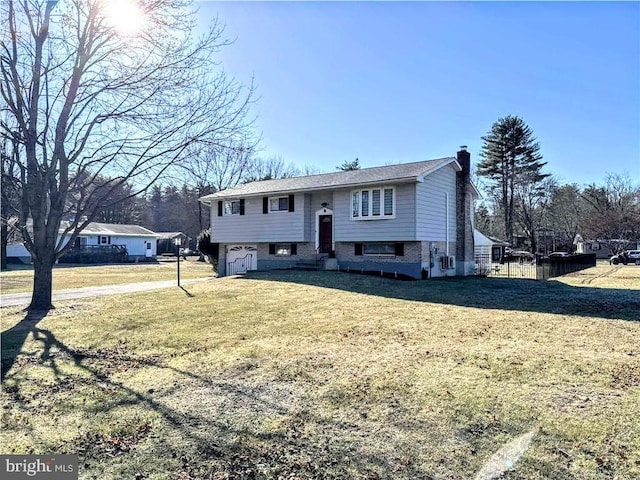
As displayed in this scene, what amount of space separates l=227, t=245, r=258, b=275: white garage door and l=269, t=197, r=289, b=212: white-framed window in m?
2.96

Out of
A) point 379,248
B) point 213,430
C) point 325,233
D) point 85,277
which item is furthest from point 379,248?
point 213,430

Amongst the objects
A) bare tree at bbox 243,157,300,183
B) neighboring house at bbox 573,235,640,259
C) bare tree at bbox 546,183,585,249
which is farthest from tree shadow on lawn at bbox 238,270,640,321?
bare tree at bbox 546,183,585,249

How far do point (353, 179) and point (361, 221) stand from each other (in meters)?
2.30

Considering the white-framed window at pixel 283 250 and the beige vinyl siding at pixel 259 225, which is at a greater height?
the beige vinyl siding at pixel 259 225

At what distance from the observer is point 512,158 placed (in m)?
49.4

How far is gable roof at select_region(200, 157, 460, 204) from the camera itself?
19150 millimetres

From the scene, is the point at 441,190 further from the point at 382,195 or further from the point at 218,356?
the point at 218,356

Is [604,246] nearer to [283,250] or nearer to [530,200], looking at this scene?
[530,200]

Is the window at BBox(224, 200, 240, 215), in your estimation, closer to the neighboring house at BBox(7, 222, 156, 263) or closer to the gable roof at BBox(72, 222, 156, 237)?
the neighboring house at BBox(7, 222, 156, 263)

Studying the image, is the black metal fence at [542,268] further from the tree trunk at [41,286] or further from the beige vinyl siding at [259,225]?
the tree trunk at [41,286]

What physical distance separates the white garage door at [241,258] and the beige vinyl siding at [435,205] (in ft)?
34.4

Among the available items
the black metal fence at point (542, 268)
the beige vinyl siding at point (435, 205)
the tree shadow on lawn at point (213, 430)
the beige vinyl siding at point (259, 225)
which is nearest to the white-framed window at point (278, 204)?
the beige vinyl siding at point (259, 225)

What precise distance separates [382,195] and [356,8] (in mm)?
10432

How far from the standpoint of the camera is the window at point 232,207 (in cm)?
2533
